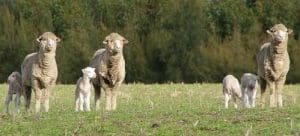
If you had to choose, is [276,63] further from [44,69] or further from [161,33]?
[161,33]

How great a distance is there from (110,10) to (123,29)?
4493 millimetres

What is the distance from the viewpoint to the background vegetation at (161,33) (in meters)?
61.4

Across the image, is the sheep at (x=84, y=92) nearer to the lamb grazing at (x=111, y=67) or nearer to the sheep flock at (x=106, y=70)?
the sheep flock at (x=106, y=70)

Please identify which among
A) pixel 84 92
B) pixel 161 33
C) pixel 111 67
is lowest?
pixel 84 92

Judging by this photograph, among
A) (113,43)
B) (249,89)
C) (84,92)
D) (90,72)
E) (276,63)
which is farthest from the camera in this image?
(249,89)

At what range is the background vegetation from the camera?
61.4 meters

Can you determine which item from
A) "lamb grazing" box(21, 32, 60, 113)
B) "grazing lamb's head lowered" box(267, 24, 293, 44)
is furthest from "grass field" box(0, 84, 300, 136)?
"grazing lamb's head lowered" box(267, 24, 293, 44)

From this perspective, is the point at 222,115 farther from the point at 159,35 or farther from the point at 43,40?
the point at 159,35

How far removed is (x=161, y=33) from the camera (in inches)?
2498

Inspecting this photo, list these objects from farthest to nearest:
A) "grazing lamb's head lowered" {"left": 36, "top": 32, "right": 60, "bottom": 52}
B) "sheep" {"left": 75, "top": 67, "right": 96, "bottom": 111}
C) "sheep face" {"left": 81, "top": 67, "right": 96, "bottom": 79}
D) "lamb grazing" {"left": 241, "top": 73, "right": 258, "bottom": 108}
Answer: "lamb grazing" {"left": 241, "top": 73, "right": 258, "bottom": 108} → "sheep" {"left": 75, "top": 67, "right": 96, "bottom": 111} → "sheep face" {"left": 81, "top": 67, "right": 96, "bottom": 79} → "grazing lamb's head lowered" {"left": 36, "top": 32, "right": 60, "bottom": 52}

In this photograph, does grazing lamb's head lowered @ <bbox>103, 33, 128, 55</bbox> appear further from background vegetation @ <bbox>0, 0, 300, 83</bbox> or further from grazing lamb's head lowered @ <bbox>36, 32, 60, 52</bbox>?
background vegetation @ <bbox>0, 0, 300, 83</bbox>

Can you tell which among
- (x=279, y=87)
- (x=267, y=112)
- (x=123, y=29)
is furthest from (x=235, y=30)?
(x=267, y=112)

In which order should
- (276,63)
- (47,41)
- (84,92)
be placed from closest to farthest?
(47,41)
(276,63)
(84,92)

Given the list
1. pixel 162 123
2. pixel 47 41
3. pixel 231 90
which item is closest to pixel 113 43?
pixel 47 41
